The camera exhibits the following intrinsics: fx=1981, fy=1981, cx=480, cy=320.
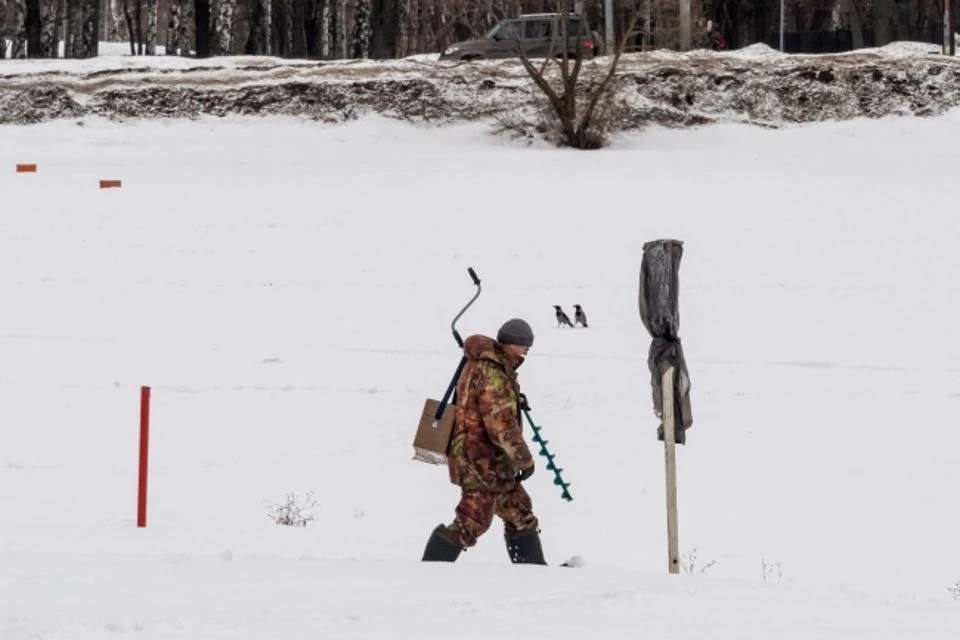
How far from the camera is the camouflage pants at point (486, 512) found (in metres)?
9.34

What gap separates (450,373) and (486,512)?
31.1 feet

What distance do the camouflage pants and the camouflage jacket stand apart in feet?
0.28

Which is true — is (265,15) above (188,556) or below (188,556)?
above

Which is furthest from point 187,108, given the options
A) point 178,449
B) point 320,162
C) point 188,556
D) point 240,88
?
point 188,556

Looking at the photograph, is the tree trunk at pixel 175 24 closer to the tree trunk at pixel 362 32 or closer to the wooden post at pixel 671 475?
the tree trunk at pixel 362 32

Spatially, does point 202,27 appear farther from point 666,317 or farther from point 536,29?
point 666,317

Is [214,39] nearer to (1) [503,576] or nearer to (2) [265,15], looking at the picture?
(2) [265,15]

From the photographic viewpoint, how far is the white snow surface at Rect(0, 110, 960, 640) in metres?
8.42

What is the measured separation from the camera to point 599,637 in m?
7.48

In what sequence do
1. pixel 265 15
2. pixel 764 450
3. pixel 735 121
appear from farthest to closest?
pixel 265 15 < pixel 735 121 < pixel 764 450

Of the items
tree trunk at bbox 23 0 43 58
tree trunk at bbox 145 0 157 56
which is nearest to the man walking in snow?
tree trunk at bbox 23 0 43 58

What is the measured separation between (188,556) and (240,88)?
30071 millimetres

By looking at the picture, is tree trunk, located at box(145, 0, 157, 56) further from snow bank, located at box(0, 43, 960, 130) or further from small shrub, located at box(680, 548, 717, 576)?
small shrub, located at box(680, 548, 717, 576)

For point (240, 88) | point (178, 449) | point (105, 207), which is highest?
point (240, 88)
